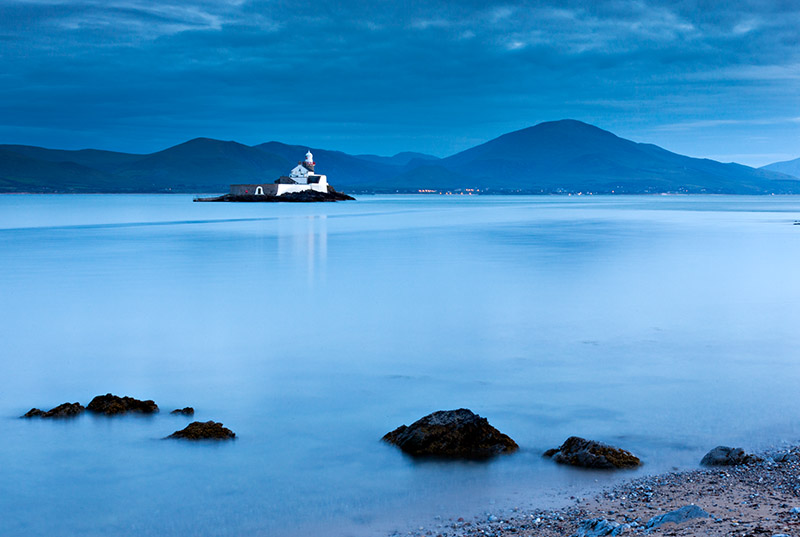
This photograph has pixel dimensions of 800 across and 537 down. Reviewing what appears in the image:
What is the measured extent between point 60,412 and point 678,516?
5767 mm

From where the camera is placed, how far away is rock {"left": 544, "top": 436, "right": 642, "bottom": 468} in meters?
6.09

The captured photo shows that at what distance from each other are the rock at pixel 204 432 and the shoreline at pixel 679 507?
2.46m

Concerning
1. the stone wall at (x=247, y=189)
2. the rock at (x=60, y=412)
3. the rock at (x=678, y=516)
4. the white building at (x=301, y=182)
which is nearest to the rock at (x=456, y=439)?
the rock at (x=678, y=516)

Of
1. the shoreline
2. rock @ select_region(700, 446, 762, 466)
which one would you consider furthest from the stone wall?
the shoreline

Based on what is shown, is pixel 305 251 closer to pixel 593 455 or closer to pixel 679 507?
pixel 593 455

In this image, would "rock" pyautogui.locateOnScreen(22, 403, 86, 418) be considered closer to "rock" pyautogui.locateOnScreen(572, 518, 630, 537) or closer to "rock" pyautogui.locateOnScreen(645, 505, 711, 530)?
"rock" pyautogui.locateOnScreen(572, 518, 630, 537)

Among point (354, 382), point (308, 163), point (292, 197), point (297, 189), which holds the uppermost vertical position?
point (308, 163)

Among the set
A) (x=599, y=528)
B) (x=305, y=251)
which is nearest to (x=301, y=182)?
(x=305, y=251)

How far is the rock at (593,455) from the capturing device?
609cm

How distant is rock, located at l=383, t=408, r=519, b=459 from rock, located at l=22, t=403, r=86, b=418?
10.7 ft

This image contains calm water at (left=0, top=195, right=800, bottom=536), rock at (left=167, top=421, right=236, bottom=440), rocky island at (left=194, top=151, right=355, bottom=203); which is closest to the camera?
calm water at (left=0, top=195, right=800, bottom=536)

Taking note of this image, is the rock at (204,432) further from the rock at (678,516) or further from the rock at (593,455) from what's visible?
the rock at (678,516)

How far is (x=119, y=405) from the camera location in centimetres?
756

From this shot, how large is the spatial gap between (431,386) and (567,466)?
2.72 meters
